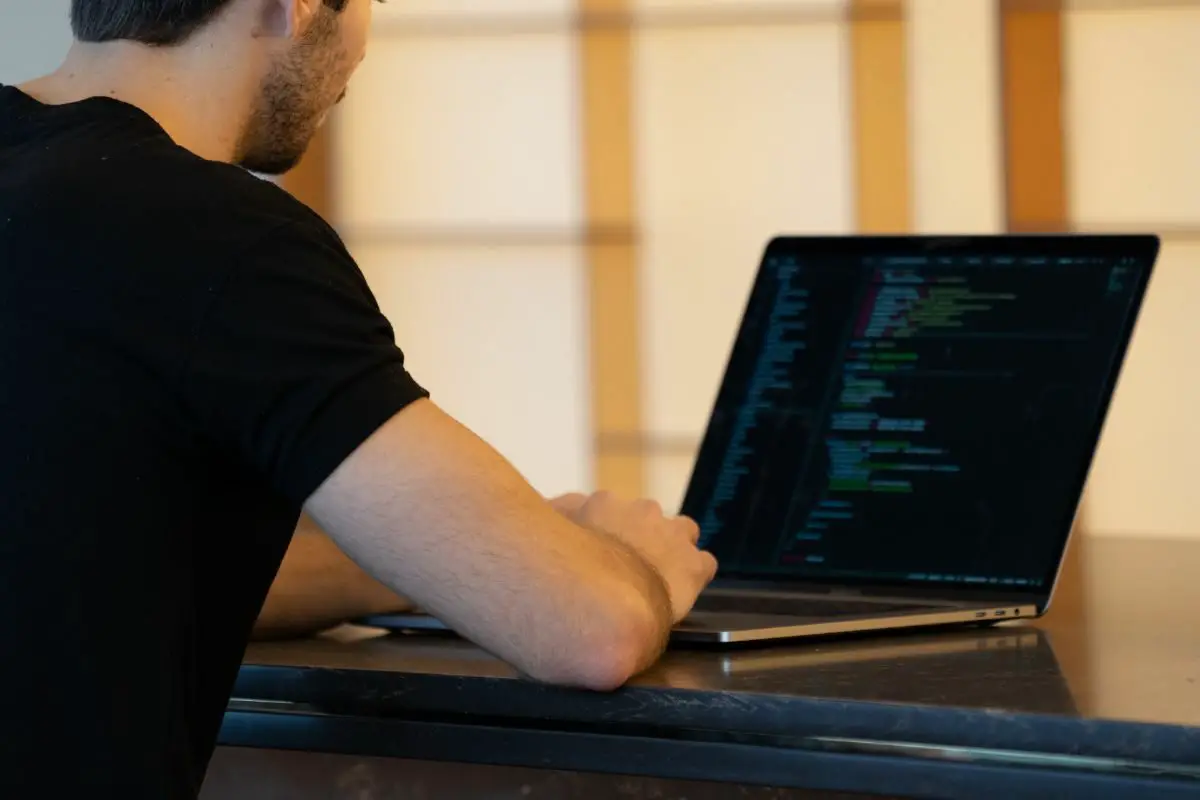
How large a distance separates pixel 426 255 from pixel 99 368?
320 centimetres

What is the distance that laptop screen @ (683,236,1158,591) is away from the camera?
1.15 m

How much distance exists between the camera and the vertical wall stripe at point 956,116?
372cm

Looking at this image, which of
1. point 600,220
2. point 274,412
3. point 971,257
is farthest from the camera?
point 600,220

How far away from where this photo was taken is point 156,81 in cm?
110

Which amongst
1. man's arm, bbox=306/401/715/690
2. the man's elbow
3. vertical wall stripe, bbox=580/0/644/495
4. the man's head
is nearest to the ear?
the man's head

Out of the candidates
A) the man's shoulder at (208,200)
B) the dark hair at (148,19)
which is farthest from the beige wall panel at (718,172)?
the man's shoulder at (208,200)

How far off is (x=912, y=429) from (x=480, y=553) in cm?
41

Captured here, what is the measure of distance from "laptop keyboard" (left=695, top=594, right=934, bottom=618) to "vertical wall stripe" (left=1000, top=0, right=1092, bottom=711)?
2.72 m

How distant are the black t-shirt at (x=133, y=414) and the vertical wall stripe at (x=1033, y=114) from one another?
2.98m

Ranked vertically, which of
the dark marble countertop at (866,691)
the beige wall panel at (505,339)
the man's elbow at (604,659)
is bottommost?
the beige wall panel at (505,339)

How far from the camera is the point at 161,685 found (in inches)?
36.8

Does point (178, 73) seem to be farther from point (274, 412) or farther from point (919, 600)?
point (919, 600)

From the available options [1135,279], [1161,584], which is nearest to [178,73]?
[1135,279]

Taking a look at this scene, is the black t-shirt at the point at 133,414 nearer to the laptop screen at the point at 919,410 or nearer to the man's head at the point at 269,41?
the man's head at the point at 269,41
